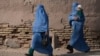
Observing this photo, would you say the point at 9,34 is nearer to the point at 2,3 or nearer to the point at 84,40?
the point at 2,3

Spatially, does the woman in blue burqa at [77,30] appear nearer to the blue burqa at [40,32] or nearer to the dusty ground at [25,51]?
the dusty ground at [25,51]

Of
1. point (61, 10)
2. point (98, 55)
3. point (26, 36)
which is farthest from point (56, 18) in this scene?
point (98, 55)

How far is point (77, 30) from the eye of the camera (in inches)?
426

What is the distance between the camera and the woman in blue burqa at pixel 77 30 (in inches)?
423

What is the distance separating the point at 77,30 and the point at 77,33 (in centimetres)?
8

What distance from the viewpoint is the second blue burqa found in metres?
10.8

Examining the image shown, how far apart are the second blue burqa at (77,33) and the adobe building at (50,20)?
0.91 metres

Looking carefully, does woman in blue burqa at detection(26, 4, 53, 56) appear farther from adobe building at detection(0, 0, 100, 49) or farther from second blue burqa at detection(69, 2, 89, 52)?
adobe building at detection(0, 0, 100, 49)

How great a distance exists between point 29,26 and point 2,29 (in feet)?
2.64

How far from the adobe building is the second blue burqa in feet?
2.98

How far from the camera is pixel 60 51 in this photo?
11.4 m

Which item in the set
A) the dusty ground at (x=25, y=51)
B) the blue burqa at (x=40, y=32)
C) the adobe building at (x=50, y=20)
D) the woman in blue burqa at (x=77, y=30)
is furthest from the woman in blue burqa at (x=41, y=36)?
the adobe building at (x=50, y=20)

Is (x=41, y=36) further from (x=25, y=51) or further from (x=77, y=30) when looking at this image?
(x=25, y=51)

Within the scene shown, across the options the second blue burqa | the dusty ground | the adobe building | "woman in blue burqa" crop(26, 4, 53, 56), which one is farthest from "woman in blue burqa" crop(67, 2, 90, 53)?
"woman in blue burqa" crop(26, 4, 53, 56)
